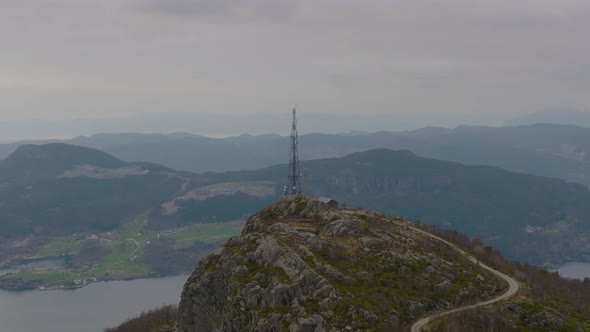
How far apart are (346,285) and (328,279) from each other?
7.21 feet

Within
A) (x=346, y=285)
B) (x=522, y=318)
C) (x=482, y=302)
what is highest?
(x=346, y=285)

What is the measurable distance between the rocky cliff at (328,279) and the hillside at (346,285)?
13cm

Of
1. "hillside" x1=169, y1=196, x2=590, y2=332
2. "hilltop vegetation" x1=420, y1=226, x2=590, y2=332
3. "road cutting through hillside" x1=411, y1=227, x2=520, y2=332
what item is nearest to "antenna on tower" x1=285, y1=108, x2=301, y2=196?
"hillside" x1=169, y1=196, x2=590, y2=332

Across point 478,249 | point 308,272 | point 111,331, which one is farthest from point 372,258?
point 111,331

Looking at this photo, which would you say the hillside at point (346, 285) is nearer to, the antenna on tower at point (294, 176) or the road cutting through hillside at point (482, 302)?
the road cutting through hillside at point (482, 302)

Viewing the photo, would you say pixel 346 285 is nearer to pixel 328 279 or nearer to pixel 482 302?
pixel 328 279

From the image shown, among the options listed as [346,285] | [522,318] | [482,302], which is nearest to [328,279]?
[346,285]

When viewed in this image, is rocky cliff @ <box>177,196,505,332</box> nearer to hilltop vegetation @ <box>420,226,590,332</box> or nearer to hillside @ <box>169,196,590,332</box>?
hillside @ <box>169,196,590,332</box>

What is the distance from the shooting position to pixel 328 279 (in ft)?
220

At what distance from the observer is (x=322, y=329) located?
5884 cm

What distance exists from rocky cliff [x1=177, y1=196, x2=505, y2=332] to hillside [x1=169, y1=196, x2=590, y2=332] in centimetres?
13

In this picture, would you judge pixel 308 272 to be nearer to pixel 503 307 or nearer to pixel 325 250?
pixel 325 250

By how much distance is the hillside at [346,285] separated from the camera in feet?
197

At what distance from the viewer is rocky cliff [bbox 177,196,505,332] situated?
62.2 m
